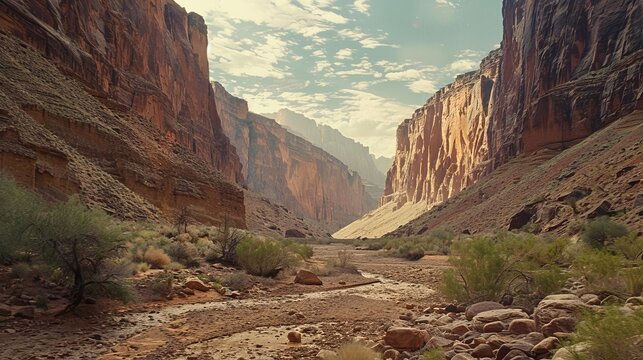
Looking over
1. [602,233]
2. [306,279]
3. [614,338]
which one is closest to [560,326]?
[614,338]

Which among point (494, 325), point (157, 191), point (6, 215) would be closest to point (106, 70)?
point (157, 191)

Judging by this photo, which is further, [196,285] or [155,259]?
[155,259]

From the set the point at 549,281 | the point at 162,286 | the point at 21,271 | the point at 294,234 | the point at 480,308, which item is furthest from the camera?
the point at 294,234

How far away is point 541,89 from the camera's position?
6606 cm

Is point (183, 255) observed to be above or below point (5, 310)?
above

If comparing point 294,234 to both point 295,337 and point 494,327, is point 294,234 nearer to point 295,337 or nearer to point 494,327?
point 295,337

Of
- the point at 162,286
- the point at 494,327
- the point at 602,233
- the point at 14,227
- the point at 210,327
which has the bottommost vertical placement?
the point at 210,327

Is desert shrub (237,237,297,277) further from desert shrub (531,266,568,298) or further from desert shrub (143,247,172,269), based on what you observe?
desert shrub (531,266,568,298)

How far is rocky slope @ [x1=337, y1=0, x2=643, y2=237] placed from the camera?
51.4 m

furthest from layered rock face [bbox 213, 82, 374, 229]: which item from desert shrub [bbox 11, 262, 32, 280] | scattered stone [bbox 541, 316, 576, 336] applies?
scattered stone [bbox 541, 316, 576, 336]

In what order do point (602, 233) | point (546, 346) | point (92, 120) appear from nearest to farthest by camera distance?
point (546, 346), point (602, 233), point (92, 120)

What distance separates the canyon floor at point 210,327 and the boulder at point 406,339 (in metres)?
1.22

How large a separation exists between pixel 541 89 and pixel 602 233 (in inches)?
2170

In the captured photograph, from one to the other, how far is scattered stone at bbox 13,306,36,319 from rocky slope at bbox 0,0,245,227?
48.3 ft
